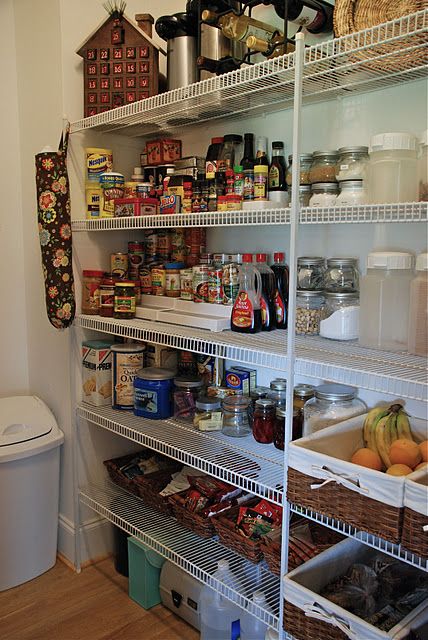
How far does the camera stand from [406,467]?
1.27 metres

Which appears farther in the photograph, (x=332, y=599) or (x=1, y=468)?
(x=1, y=468)

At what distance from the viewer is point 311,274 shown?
5.63 feet

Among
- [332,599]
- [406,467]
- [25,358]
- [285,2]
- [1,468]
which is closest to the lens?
[406,467]

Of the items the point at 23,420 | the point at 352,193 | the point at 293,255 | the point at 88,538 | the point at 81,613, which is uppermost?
the point at 352,193

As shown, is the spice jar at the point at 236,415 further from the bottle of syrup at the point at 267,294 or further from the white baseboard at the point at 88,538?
the white baseboard at the point at 88,538

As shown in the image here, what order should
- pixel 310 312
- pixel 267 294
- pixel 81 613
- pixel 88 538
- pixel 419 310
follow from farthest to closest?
pixel 88 538, pixel 81 613, pixel 267 294, pixel 310 312, pixel 419 310

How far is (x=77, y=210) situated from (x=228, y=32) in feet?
2.91

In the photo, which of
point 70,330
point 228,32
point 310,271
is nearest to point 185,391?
point 70,330

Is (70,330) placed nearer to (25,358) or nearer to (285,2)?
(25,358)

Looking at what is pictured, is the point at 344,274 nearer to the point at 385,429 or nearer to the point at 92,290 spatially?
the point at 385,429

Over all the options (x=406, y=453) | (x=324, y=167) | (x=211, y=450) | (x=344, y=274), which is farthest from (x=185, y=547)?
(x=324, y=167)

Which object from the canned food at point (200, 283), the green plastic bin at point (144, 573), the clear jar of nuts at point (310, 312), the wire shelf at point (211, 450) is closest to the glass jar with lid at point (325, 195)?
the clear jar of nuts at point (310, 312)

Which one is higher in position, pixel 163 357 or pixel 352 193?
pixel 352 193

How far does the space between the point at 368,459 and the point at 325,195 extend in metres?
0.70
